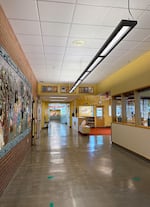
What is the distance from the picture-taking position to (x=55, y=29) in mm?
3539

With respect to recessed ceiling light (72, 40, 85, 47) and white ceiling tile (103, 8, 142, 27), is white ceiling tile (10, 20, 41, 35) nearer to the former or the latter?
recessed ceiling light (72, 40, 85, 47)

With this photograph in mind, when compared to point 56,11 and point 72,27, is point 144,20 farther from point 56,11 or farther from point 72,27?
point 56,11

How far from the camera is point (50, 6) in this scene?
277 cm

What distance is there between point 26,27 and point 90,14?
145cm

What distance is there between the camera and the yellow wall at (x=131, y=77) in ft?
16.5

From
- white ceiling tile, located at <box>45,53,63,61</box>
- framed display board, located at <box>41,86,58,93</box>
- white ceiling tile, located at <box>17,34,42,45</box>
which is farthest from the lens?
framed display board, located at <box>41,86,58,93</box>

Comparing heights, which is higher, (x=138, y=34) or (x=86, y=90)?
(x=138, y=34)

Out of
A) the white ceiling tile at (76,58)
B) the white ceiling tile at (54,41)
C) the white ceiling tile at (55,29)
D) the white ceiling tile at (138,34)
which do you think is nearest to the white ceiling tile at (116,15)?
the white ceiling tile at (138,34)

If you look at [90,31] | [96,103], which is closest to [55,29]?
[90,31]

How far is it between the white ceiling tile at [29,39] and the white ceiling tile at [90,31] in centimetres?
91

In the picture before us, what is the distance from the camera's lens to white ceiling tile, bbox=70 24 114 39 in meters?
3.47

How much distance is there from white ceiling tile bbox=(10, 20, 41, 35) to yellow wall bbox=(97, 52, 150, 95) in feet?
11.4

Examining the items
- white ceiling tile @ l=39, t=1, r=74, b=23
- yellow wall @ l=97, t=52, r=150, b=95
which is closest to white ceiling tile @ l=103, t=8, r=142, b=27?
white ceiling tile @ l=39, t=1, r=74, b=23

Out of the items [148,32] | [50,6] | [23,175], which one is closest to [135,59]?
[148,32]
